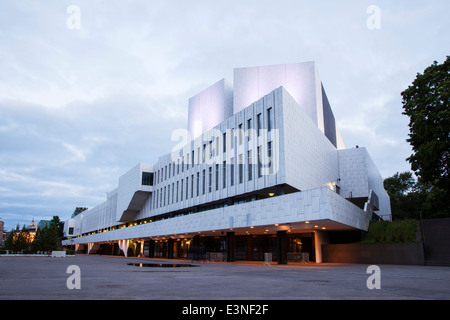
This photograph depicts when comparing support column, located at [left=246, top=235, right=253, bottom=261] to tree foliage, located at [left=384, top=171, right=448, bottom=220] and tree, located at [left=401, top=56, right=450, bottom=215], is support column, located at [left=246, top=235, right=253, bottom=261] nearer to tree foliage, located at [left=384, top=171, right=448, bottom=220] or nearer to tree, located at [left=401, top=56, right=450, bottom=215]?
tree, located at [left=401, top=56, right=450, bottom=215]

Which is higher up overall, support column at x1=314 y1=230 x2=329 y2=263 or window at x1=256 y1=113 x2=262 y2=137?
window at x1=256 y1=113 x2=262 y2=137

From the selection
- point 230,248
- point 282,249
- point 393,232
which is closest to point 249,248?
point 230,248

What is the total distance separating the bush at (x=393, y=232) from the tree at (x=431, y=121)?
15.7ft

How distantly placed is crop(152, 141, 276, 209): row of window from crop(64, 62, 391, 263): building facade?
0.12m

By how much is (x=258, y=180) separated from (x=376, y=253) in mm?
13291

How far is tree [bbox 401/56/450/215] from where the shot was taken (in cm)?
2694

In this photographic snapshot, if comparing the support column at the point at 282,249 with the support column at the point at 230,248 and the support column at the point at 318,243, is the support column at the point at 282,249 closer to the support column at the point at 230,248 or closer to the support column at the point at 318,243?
the support column at the point at 318,243

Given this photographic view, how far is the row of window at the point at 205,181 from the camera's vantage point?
34.9 metres

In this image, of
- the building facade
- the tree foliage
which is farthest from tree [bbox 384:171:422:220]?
the building facade

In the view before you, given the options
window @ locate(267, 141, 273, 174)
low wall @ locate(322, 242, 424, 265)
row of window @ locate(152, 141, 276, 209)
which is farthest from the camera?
row of window @ locate(152, 141, 276, 209)

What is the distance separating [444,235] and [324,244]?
1158cm

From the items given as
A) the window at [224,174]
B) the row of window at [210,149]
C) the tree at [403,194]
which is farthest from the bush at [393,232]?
the tree at [403,194]
